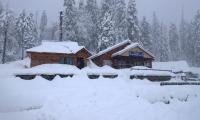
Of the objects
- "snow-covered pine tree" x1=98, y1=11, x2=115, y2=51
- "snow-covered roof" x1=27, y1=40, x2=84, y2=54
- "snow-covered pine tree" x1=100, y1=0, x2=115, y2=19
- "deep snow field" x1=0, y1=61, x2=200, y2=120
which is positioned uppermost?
"snow-covered pine tree" x1=100, y1=0, x2=115, y2=19

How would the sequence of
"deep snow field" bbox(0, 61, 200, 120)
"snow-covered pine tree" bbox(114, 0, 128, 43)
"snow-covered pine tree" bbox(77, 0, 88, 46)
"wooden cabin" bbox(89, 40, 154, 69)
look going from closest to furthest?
"deep snow field" bbox(0, 61, 200, 120)
"wooden cabin" bbox(89, 40, 154, 69)
"snow-covered pine tree" bbox(77, 0, 88, 46)
"snow-covered pine tree" bbox(114, 0, 128, 43)

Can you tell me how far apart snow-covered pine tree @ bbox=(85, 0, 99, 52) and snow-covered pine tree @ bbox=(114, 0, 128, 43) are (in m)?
4.77

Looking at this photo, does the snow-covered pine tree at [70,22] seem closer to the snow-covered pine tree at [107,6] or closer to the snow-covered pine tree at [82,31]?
the snow-covered pine tree at [82,31]

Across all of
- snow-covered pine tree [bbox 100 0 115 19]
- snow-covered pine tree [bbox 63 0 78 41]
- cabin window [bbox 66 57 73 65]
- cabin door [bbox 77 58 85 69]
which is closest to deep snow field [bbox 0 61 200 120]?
cabin window [bbox 66 57 73 65]

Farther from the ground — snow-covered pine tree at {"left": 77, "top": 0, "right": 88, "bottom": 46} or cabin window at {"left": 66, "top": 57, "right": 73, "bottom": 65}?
snow-covered pine tree at {"left": 77, "top": 0, "right": 88, "bottom": 46}

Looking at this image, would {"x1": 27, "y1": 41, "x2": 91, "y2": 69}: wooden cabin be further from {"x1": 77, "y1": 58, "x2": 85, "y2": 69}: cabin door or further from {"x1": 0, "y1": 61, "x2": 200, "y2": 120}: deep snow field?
{"x1": 0, "y1": 61, "x2": 200, "y2": 120}: deep snow field

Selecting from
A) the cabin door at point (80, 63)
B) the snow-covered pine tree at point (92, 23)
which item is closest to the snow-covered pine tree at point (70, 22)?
the snow-covered pine tree at point (92, 23)

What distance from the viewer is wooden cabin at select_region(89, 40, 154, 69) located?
43.7 m

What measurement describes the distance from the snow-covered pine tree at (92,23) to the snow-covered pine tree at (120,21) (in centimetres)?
477

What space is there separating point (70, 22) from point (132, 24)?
45.5 feet

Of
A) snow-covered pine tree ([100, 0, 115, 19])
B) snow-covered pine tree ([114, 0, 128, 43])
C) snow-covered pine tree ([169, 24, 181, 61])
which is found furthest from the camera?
snow-covered pine tree ([169, 24, 181, 61])

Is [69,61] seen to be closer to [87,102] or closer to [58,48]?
[58,48]

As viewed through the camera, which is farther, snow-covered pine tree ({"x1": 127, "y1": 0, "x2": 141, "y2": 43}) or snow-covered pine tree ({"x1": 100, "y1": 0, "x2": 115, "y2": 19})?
snow-covered pine tree ({"x1": 100, "y1": 0, "x2": 115, "y2": 19})

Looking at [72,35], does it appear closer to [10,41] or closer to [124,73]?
[10,41]
